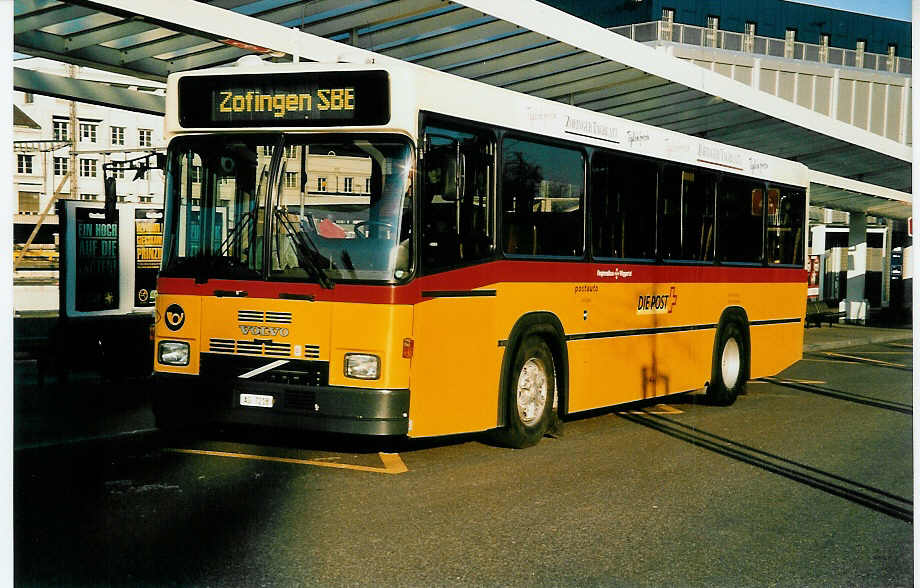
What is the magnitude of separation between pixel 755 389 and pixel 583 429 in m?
5.46

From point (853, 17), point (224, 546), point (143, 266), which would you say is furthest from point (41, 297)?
point (853, 17)

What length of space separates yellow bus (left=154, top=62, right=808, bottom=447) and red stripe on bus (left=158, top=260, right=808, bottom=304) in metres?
0.02

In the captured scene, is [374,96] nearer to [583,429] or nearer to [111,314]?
[583,429]

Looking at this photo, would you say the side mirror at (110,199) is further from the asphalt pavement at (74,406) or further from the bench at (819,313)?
the bench at (819,313)

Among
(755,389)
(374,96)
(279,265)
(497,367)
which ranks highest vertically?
(374,96)

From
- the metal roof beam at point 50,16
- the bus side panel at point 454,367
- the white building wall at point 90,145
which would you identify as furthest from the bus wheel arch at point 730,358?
the white building wall at point 90,145

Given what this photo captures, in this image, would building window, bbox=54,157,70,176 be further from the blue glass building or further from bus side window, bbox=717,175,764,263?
bus side window, bbox=717,175,764,263

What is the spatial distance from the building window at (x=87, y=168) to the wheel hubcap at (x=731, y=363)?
206ft

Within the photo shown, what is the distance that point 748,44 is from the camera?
5366cm

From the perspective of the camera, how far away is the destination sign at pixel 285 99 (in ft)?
26.1

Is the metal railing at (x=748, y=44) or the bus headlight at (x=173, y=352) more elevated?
the metal railing at (x=748, y=44)

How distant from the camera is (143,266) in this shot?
1608 cm

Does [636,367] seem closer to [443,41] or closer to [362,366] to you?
[362,366]

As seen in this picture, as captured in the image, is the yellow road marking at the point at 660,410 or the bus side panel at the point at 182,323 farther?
the yellow road marking at the point at 660,410
